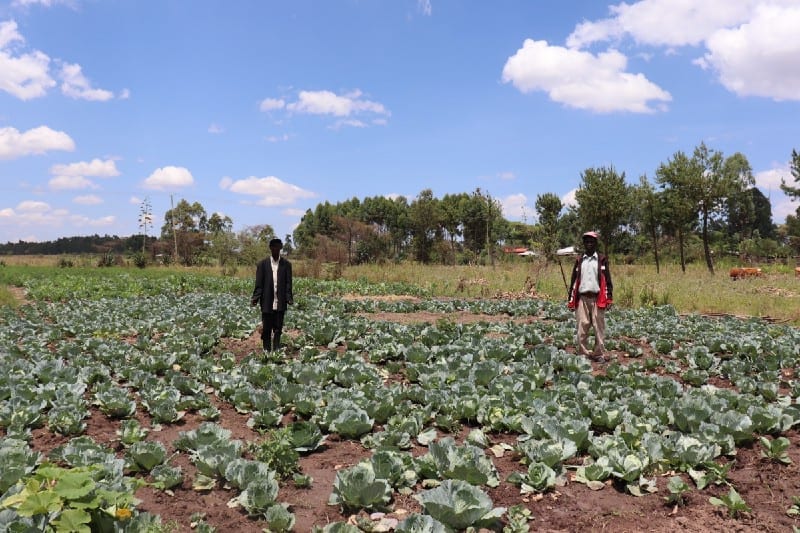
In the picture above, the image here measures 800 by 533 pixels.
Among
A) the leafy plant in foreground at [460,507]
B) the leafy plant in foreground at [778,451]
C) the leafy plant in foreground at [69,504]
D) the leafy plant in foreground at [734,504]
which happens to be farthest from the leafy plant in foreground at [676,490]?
the leafy plant in foreground at [69,504]

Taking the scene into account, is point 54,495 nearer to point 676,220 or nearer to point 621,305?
point 621,305

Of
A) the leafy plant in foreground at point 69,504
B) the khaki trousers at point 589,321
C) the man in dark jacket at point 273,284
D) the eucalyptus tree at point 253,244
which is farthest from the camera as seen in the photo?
the eucalyptus tree at point 253,244

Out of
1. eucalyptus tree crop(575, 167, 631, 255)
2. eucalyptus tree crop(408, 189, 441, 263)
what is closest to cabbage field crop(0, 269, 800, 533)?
eucalyptus tree crop(575, 167, 631, 255)

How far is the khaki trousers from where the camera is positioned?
7727 millimetres

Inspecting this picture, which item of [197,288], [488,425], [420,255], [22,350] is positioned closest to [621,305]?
[488,425]

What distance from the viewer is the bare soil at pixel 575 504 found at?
3.14m

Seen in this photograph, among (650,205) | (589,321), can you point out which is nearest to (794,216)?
(650,205)

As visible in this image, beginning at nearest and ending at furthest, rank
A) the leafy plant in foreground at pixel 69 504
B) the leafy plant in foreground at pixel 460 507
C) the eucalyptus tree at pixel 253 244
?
1. the leafy plant in foreground at pixel 69 504
2. the leafy plant in foreground at pixel 460 507
3. the eucalyptus tree at pixel 253 244

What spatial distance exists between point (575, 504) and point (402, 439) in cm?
139

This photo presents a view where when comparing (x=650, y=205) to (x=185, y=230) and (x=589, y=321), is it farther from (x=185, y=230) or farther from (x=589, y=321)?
(x=185, y=230)

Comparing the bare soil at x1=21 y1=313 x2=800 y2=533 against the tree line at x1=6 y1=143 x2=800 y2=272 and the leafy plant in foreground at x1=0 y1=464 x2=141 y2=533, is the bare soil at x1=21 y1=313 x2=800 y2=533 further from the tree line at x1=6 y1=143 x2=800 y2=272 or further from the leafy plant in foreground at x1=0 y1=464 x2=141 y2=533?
the tree line at x1=6 y1=143 x2=800 y2=272

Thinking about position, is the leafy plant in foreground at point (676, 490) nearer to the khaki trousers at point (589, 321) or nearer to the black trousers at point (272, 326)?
the khaki trousers at point (589, 321)

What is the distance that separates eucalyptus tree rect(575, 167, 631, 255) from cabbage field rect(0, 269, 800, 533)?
19245 mm

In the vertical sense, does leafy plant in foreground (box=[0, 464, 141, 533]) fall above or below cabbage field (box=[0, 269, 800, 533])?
above
